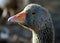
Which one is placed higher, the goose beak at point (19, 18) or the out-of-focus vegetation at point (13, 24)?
the out-of-focus vegetation at point (13, 24)

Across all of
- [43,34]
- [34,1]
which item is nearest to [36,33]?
[43,34]

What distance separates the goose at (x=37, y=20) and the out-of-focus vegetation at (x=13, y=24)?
3238 mm

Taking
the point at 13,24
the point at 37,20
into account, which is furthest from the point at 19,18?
the point at 13,24

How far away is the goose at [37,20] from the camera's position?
3691 mm

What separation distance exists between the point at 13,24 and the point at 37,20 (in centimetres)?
535

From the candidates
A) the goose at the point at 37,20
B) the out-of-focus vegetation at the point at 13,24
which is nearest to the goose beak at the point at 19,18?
the goose at the point at 37,20

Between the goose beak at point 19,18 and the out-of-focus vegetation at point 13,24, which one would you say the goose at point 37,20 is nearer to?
the goose beak at point 19,18

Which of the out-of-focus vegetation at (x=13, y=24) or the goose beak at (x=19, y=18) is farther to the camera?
the out-of-focus vegetation at (x=13, y=24)

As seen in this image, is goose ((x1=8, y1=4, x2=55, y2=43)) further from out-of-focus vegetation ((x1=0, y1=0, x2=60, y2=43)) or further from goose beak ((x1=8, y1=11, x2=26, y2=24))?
out-of-focus vegetation ((x1=0, y1=0, x2=60, y2=43))

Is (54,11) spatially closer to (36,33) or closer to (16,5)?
(16,5)

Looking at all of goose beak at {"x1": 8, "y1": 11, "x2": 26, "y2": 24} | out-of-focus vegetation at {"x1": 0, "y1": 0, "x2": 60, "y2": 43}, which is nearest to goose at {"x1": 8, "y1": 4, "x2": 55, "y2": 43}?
goose beak at {"x1": 8, "y1": 11, "x2": 26, "y2": 24}

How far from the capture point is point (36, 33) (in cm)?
378

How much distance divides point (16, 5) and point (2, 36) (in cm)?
180

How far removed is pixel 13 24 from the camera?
905 cm
